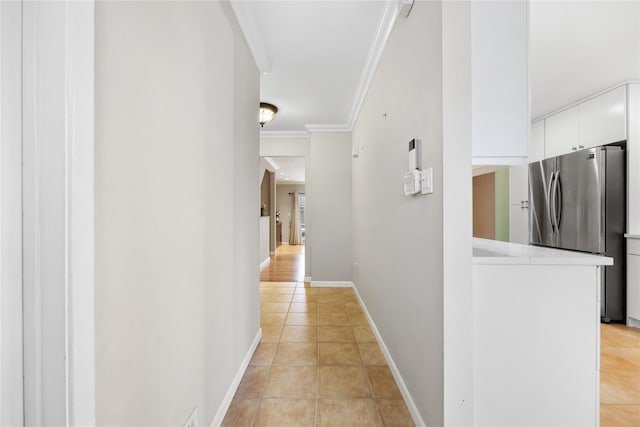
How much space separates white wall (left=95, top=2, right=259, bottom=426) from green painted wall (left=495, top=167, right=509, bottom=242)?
4.69m

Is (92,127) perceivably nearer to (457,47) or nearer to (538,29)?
(457,47)

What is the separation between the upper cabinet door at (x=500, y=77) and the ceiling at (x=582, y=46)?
3.18 ft

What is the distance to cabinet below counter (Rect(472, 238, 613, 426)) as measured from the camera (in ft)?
4.33

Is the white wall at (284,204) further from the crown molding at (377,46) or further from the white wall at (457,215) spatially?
the white wall at (457,215)

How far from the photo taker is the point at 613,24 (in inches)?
87.8

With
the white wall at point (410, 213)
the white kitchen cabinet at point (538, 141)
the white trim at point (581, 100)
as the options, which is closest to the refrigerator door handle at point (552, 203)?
the white kitchen cabinet at point (538, 141)

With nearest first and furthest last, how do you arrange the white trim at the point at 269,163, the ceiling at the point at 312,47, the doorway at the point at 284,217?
the ceiling at the point at 312,47, the doorway at the point at 284,217, the white trim at the point at 269,163

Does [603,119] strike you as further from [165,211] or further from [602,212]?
[165,211]

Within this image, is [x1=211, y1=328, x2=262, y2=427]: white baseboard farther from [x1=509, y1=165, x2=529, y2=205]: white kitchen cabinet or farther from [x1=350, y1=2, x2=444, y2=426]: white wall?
[x1=509, y1=165, x2=529, y2=205]: white kitchen cabinet

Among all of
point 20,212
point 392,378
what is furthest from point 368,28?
point 392,378

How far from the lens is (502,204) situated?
5039 mm

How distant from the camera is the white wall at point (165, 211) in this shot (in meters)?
0.78

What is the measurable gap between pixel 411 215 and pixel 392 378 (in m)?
1.15

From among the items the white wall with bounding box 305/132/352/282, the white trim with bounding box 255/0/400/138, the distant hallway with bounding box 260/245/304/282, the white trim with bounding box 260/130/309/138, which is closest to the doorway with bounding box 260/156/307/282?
the distant hallway with bounding box 260/245/304/282
